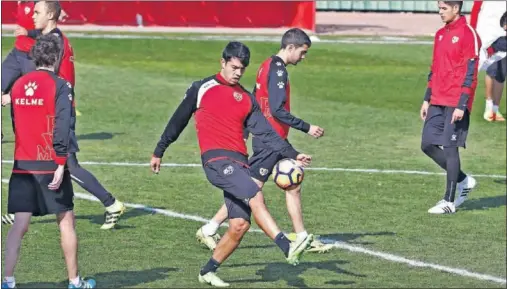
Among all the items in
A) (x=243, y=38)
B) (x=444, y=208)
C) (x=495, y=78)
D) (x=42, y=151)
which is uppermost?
(x=42, y=151)

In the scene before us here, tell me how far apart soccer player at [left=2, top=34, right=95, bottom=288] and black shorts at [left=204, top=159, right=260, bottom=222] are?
4.22ft

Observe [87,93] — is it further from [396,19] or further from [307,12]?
[396,19]

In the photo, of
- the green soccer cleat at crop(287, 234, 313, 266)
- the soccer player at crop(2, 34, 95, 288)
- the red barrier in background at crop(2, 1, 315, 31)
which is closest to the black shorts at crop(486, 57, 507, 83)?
the green soccer cleat at crop(287, 234, 313, 266)

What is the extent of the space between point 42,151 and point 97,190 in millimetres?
3287

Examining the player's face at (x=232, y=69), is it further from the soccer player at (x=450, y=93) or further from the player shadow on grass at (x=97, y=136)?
the player shadow on grass at (x=97, y=136)

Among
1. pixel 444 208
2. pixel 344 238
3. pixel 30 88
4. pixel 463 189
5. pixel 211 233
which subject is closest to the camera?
pixel 30 88

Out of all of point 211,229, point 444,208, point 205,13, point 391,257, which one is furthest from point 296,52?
point 205,13

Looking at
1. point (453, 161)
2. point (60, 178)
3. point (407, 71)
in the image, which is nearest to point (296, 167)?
point (60, 178)

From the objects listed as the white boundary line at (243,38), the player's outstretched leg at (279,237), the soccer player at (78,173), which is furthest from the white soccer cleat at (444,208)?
the white boundary line at (243,38)

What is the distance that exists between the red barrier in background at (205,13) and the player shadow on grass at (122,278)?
→ 98.4ft

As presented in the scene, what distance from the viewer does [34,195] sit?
10.8 m

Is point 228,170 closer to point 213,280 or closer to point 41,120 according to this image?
point 213,280

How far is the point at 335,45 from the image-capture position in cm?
3691

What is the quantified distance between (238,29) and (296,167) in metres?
29.6
